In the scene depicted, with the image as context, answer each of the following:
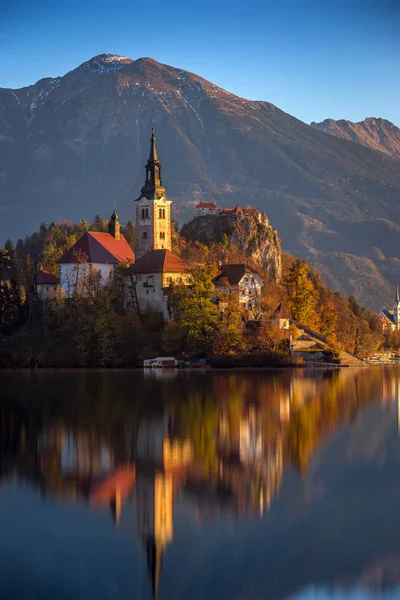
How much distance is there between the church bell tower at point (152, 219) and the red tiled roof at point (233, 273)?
752 inches

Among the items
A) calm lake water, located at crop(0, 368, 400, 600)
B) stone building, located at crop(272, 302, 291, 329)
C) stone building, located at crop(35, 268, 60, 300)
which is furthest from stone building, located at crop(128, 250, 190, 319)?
calm lake water, located at crop(0, 368, 400, 600)

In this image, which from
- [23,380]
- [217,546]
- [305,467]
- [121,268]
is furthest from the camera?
[121,268]

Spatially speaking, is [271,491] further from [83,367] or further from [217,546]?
[83,367]

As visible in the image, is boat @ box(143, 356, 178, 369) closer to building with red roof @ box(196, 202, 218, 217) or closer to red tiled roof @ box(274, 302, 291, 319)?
Result: red tiled roof @ box(274, 302, 291, 319)

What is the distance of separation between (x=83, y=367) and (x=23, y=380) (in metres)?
22.7

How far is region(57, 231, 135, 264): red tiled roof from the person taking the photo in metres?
126

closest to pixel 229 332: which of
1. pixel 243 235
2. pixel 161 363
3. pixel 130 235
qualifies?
pixel 161 363

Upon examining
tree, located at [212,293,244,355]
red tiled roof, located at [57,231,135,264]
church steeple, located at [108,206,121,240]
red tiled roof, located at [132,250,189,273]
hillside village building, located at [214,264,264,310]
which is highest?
church steeple, located at [108,206,121,240]

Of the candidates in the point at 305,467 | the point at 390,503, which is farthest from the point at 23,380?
the point at 390,503

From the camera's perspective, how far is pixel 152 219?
133m

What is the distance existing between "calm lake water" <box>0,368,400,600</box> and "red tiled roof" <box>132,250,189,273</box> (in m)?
55.4

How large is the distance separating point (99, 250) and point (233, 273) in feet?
72.8

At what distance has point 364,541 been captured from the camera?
28.5 meters

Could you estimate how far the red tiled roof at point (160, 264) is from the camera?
113625 mm
